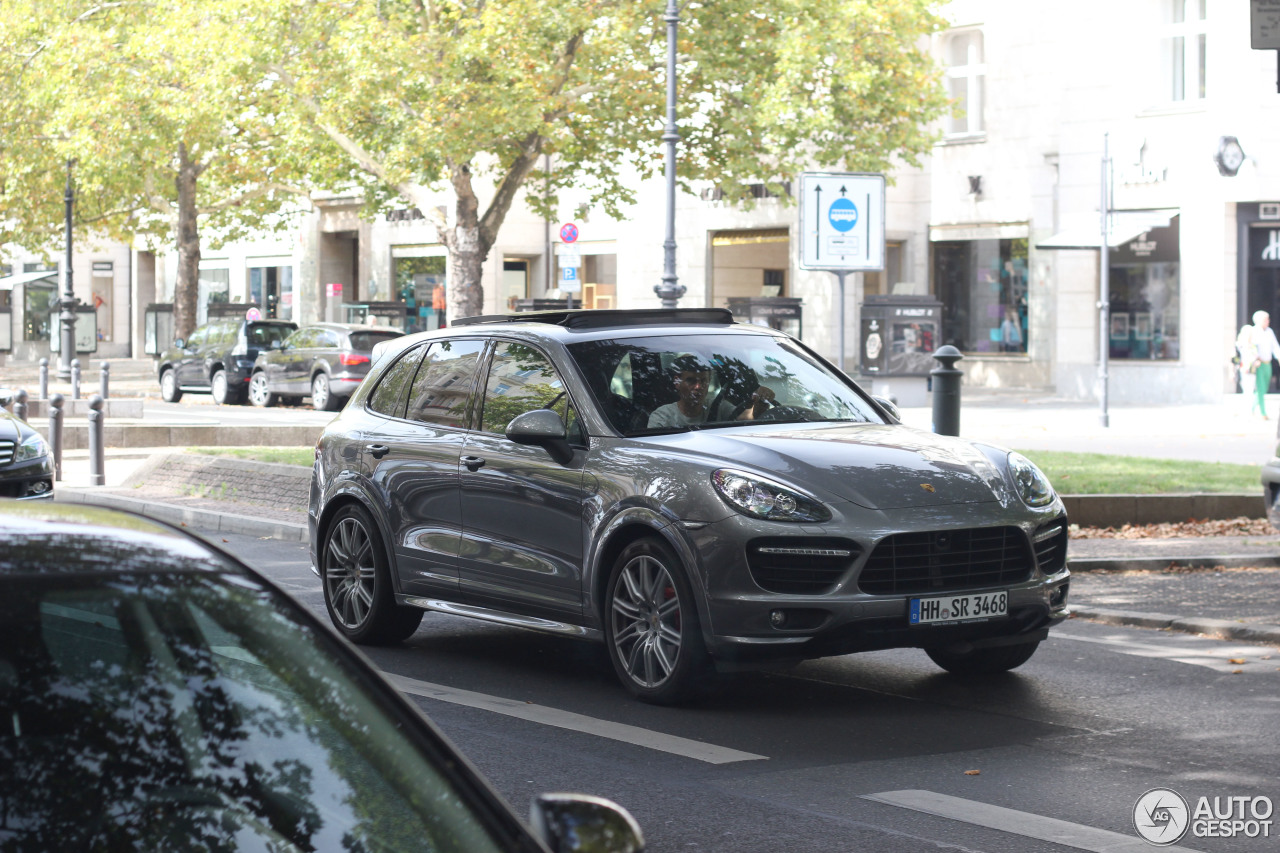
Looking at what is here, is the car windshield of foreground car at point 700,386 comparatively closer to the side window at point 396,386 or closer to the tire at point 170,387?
the side window at point 396,386

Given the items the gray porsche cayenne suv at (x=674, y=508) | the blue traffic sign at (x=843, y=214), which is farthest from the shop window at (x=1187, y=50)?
the gray porsche cayenne suv at (x=674, y=508)

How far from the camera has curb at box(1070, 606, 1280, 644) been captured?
9.23 m

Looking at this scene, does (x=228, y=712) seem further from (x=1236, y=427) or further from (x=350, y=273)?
(x=350, y=273)

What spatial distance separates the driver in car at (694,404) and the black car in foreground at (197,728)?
5312 mm

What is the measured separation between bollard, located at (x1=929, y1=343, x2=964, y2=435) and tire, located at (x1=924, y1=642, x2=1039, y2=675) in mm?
5592

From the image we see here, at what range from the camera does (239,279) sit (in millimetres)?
64812

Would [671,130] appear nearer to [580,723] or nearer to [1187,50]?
[1187,50]

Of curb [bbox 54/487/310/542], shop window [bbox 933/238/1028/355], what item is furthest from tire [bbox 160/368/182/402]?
curb [bbox 54/487/310/542]

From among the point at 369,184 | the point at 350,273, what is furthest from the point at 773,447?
the point at 350,273

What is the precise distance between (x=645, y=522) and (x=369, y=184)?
102 ft

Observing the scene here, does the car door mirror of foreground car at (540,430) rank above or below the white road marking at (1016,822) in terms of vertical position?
above

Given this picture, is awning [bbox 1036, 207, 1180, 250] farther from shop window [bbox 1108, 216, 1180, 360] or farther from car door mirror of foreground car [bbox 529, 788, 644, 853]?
car door mirror of foreground car [bbox 529, 788, 644, 853]

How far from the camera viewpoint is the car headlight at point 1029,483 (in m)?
7.47

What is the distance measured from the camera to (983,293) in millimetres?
39969
